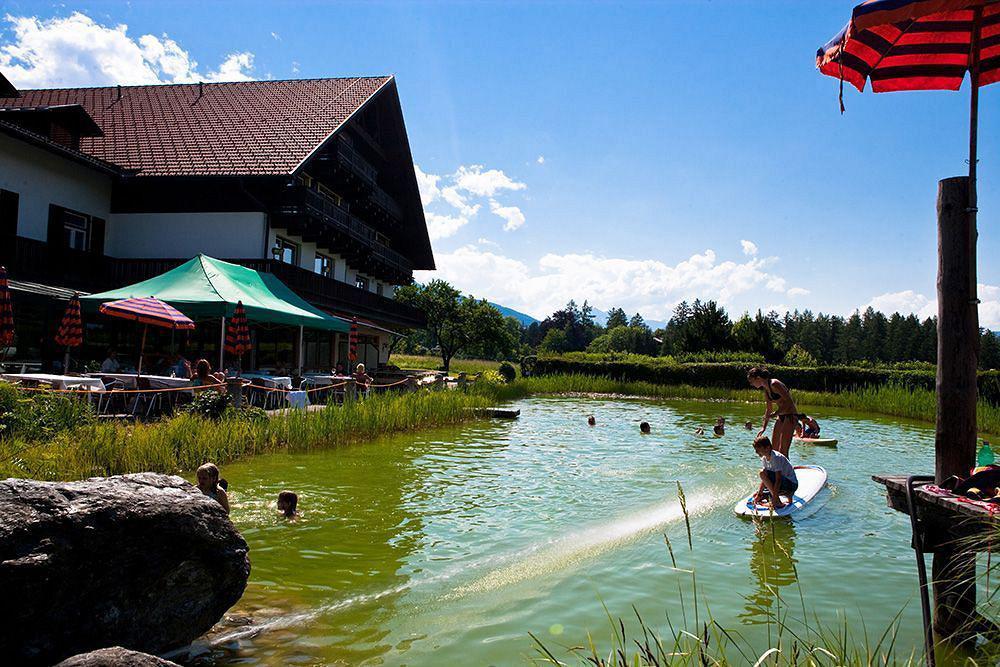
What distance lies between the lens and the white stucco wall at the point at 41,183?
738 inches

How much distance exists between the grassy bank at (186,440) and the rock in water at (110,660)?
15.8 feet

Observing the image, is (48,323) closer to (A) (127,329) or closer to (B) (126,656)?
(A) (127,329)


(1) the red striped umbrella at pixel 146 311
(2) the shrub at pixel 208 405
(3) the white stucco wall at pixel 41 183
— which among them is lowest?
(2) the shrub at pixel 208 405

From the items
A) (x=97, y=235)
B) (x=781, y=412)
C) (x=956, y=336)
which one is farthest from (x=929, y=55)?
(x=97, y=235)

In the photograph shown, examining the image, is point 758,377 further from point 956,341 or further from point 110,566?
point 110,566

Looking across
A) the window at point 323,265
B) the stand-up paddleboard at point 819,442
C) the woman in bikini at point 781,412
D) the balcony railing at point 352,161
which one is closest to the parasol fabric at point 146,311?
the woman in bikini at point 781,412

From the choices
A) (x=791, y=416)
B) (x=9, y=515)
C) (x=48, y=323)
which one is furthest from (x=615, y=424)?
(x=9, y=515)

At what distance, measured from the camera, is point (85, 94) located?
29.3m

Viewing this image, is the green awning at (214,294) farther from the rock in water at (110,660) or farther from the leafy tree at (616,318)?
the leafy tree at (616,318)

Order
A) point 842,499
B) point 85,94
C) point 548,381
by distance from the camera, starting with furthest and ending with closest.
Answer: point 548,381, point 85,94, point 842,499

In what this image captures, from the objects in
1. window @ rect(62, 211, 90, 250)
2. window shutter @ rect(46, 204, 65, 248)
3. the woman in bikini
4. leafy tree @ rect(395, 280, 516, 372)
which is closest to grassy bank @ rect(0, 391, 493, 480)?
the woman in bikini

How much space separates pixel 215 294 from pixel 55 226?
8.82 m

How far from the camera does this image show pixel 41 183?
19859 mm

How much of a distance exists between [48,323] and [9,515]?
18.0 meters
